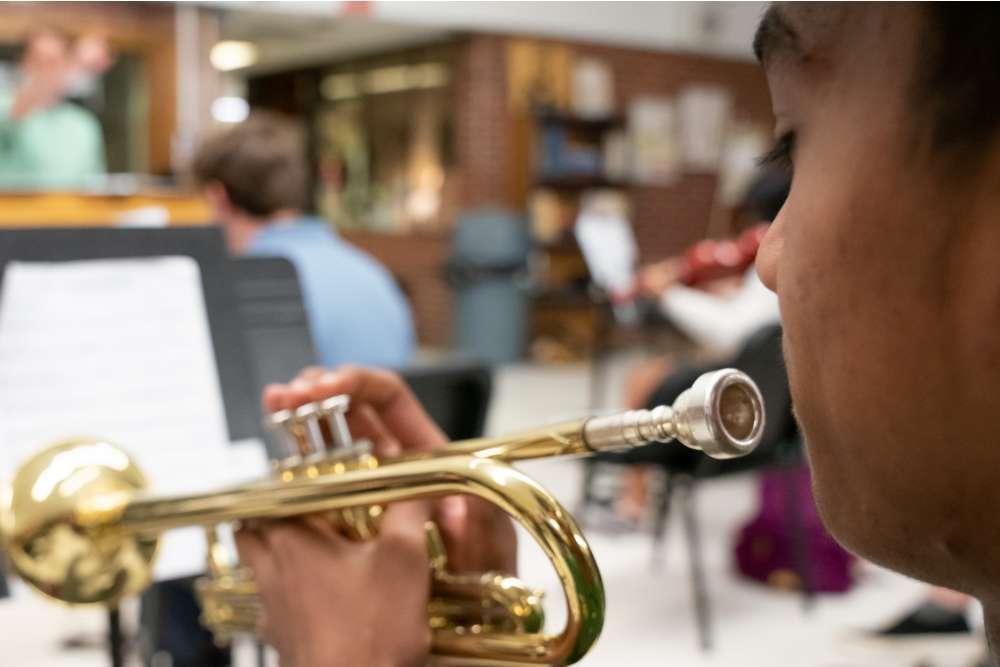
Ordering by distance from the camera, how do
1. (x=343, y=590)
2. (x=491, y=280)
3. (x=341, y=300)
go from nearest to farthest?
(x=343, y=590) → (x=341, y=300) → (x=491, y=280)

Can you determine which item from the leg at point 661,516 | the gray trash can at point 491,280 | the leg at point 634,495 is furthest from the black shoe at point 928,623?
the gray trash can at point 491,280

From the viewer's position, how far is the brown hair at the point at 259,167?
2.78m

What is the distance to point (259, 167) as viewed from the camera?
2.78 meters

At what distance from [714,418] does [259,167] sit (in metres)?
2.35

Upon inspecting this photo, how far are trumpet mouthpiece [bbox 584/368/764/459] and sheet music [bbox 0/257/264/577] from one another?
0.60 meters

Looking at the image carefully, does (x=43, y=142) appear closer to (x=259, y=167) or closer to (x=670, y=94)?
(x=259, y=167)

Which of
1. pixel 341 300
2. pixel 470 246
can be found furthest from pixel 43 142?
pixel 470 246

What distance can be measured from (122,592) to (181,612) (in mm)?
1346

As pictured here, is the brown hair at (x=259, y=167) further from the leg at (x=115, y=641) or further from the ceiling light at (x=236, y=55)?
the ceiling light at (x=236, y=55)

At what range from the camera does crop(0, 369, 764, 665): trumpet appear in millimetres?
659

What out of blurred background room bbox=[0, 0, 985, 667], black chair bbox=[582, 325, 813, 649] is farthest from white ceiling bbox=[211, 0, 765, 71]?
black chair bbox=[582, 325, 813, 649]

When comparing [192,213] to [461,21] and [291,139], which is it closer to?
[291,139]

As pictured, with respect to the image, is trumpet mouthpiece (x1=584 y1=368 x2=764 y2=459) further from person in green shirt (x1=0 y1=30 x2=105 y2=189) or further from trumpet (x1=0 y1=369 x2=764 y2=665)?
person in green shirt (x1=0 y1=30 x2=105 y2=189)

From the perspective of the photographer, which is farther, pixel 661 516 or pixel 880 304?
pixel 661 516
